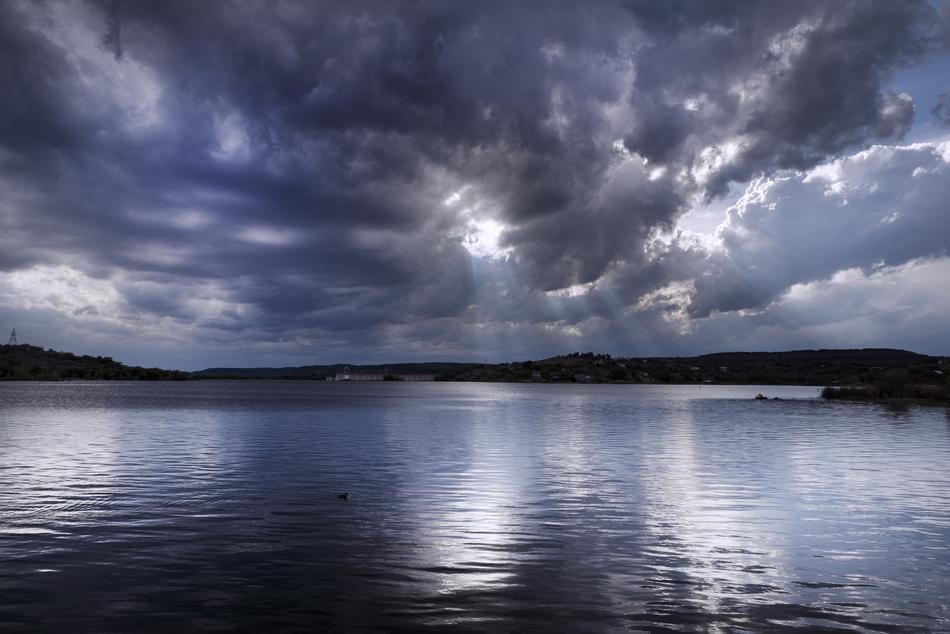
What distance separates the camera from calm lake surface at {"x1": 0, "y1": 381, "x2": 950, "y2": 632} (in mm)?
15336

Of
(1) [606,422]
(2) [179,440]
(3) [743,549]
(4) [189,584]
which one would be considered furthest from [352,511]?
(1) [606,422]

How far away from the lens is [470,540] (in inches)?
886

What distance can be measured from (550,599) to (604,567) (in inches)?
145

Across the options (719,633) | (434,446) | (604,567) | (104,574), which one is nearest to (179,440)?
(434,446)

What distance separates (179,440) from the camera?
2293 inches

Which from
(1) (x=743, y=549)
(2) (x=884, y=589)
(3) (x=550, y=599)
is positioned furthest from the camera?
(1) (x=743, y=549)

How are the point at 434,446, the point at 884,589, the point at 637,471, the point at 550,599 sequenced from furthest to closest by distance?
1. the point at 434,446
2. the point at 637,471
3. the point at 884,589
4. the point at 550,599

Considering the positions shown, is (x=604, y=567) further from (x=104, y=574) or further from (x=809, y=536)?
(x=104, y=574)

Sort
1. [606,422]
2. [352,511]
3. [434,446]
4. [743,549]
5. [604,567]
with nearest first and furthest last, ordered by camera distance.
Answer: [604,567], [743,549], [352,511], [434,446], [606,422]

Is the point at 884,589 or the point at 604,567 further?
the point at 604,567

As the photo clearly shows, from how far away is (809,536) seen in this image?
24.0 m

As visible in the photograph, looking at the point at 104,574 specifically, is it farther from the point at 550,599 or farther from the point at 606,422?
the point at 606,422

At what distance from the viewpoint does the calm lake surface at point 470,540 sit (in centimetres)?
1534

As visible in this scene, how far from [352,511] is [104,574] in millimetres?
10969
